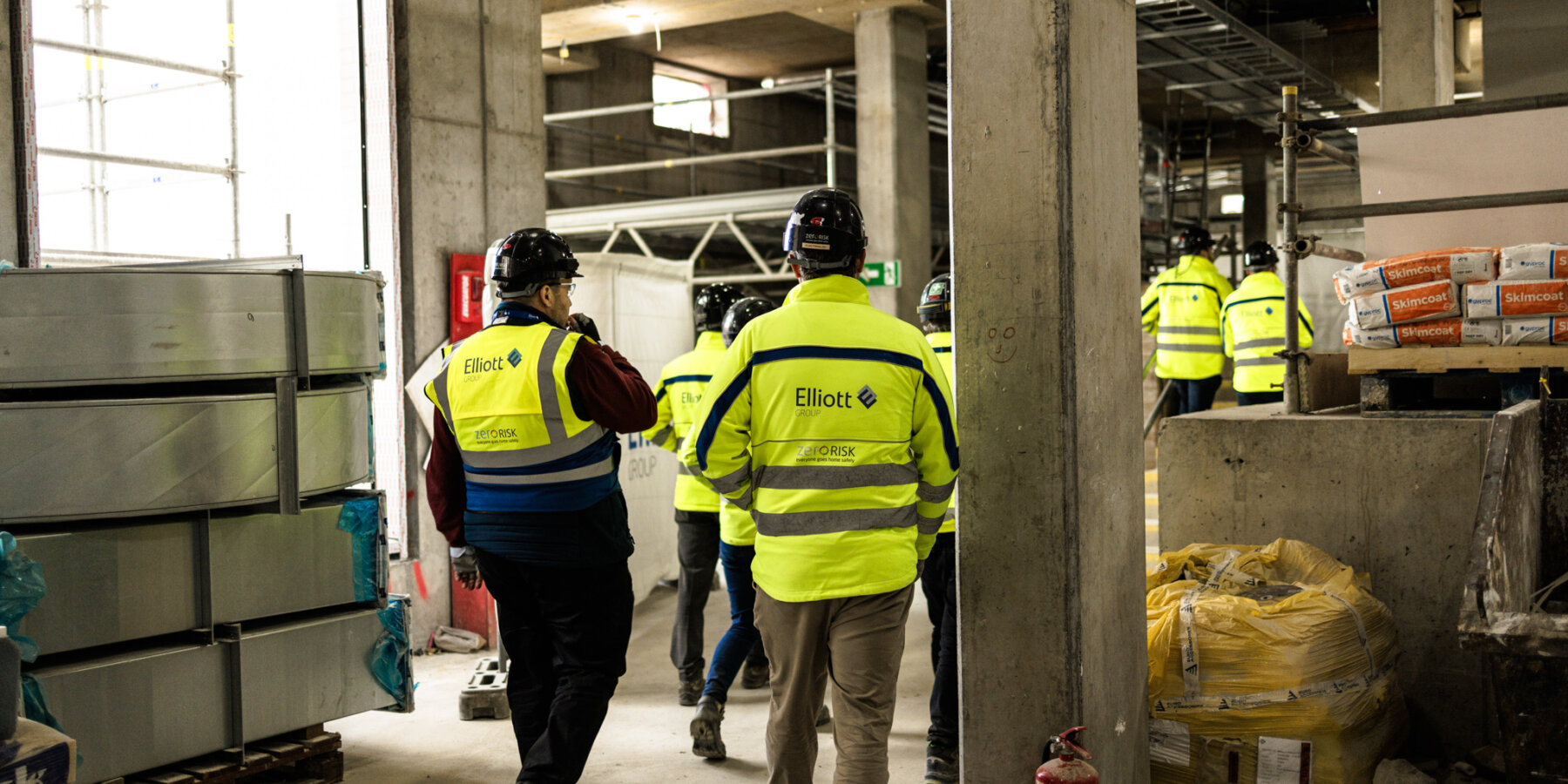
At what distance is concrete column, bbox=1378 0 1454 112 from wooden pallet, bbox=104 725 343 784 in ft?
32.8

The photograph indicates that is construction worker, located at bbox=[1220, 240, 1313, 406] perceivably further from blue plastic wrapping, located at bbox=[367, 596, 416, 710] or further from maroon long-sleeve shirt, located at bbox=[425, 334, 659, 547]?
blue plastic wrapping, located at bbox=[367, 596, 416, 710]

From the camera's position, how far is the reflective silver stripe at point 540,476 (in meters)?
3.78

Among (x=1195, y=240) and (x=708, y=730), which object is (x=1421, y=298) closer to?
(x=708, y=730)

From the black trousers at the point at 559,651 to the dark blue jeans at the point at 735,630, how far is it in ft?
3.41

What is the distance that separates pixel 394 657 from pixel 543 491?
5.51 ft

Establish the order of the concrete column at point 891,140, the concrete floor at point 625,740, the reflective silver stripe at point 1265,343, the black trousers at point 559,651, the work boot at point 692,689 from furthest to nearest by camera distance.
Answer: the concrete column at point 891,140 → the reflective silver stripe at point 1265,343 → the work boot at point 692,689 → the concrete floor at point 625,740 → the black trousers at point 559,651

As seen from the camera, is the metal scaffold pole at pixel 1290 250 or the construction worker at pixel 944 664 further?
the metal scaffold pole at pixel 1290 250

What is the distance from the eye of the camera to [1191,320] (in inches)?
367

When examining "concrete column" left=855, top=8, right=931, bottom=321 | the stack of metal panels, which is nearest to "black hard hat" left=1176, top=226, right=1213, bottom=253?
"concrete column" left=855, top=8, right=931, bottom=321

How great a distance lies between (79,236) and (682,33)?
993 centimetres

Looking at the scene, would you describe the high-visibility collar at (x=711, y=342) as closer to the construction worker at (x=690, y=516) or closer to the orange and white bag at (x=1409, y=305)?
the construction worker at (x=690, y=516)

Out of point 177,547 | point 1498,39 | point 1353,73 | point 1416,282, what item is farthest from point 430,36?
point 1353,73

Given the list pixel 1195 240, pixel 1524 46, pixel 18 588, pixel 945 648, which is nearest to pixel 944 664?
pixel 945 648

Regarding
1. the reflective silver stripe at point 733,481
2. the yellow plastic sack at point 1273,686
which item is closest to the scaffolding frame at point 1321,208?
the yellow plastic sack at point 1273,686
